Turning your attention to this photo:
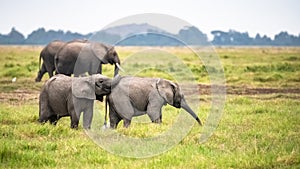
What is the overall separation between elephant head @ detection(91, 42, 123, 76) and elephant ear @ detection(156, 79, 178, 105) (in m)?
8.02

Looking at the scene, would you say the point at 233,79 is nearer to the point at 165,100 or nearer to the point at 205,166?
the point at 165,100

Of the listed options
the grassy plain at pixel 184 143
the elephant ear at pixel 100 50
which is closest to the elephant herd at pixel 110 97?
the grassy plain at pixel 184 143

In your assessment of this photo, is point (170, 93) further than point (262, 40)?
No

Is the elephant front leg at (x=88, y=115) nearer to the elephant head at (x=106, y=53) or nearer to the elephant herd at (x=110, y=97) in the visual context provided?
the elephant herd at (x=110, y=97)

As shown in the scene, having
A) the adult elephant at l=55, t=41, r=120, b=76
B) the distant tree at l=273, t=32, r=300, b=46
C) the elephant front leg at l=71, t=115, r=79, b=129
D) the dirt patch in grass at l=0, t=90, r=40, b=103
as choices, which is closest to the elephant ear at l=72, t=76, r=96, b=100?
the elephant front leg at l=71, t=115, r=79, b=129

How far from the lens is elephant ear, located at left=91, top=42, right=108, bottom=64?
19141 millimetres

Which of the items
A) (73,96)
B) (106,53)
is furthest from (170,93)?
(106,53)

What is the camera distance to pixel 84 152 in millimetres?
7883

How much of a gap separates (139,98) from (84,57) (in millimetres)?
9015

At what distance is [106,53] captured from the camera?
19.2 metres

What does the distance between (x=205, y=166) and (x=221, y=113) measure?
582 centimetres

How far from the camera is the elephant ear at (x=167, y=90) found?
Answer: 35.7ft

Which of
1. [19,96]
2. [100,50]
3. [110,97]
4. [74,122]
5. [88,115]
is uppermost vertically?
[100,50]

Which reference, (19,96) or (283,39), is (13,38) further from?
(19,96)
